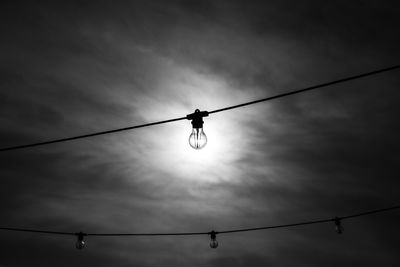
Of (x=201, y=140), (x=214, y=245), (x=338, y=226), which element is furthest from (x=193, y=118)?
(x=338, y=226)

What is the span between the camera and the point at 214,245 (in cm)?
1153

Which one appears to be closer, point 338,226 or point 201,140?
point 201,140

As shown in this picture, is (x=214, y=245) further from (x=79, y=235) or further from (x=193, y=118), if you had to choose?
(x=193, y=118)

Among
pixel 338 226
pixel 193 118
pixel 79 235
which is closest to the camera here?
pixel 193 118

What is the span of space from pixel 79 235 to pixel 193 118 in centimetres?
772

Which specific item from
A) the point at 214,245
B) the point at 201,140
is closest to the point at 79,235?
the point at 214,245

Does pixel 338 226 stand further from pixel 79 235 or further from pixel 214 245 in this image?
pixel 79 235

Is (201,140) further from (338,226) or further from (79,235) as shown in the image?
(338,226)

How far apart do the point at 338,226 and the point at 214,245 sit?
15.6 ft

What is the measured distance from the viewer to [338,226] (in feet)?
41.8

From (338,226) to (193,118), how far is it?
9320 mm

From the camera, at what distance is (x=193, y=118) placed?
5.88m

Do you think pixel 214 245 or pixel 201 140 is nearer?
pixel 201 140

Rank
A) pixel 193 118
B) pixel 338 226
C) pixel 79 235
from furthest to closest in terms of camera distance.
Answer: pixel 338 226 < pixel 79 235 < pixel 193 118
